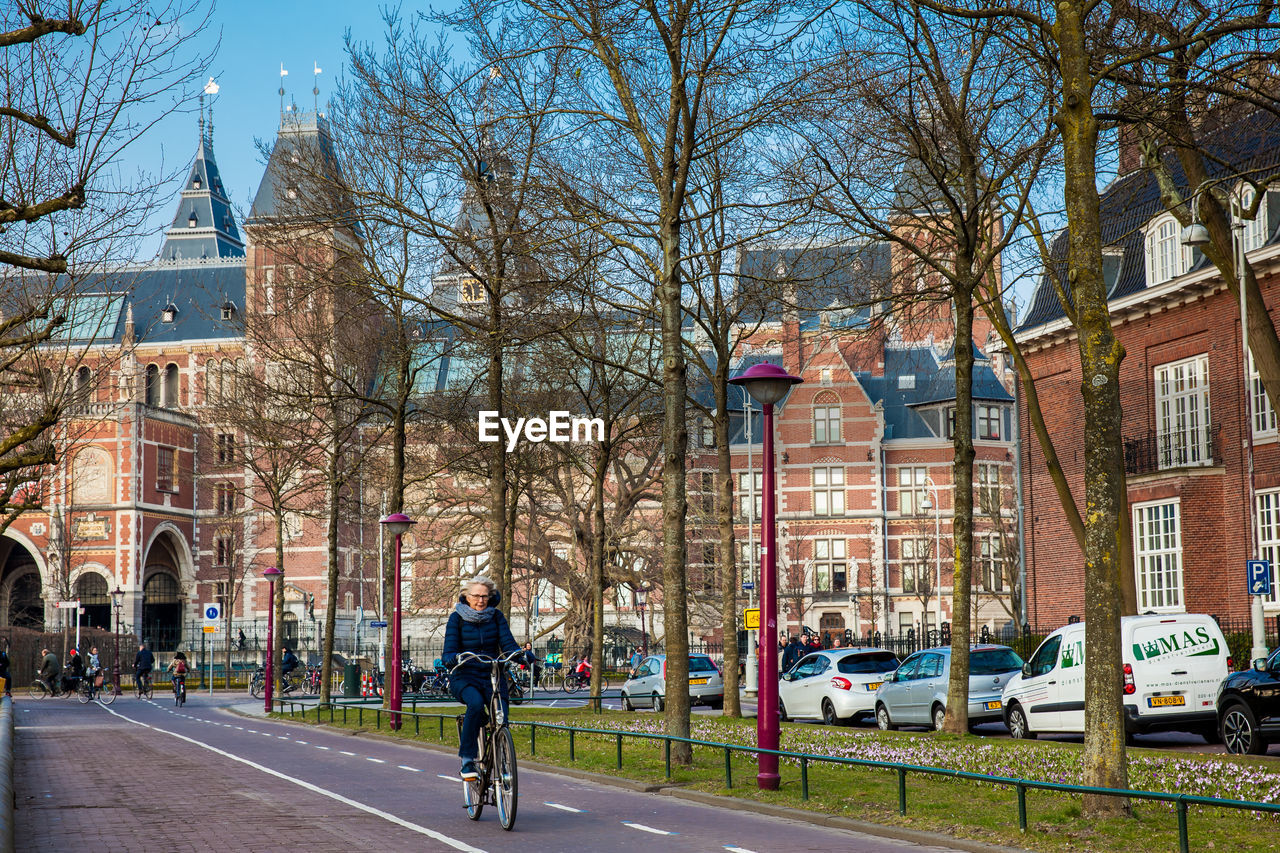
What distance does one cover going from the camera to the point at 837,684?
26.3 metres

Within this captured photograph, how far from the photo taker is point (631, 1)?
16.5 meters

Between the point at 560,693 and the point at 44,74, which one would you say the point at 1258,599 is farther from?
the point at 560,693

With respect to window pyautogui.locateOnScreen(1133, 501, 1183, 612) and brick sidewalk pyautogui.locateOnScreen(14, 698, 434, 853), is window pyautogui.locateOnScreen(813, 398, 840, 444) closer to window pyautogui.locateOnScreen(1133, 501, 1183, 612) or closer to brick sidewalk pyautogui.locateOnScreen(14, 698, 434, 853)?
window pyautogui.locateOnScreen(1133, 501, 1183, 612)

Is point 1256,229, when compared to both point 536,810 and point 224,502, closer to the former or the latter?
point 536,810

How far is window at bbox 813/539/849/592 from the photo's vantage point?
2931 inches

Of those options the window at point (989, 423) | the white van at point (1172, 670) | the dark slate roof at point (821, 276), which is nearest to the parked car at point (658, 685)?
the dark slate roof at point (821, 276)

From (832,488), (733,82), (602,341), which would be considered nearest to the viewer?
(733,82)

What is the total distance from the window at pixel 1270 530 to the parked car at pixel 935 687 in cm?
967

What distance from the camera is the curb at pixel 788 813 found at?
982 centimetres

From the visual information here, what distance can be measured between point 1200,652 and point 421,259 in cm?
1417

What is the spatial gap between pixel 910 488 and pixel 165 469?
139ft

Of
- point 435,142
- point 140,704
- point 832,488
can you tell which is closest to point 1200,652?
point 435,142

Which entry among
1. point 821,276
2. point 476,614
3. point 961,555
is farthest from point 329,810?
point 821,276

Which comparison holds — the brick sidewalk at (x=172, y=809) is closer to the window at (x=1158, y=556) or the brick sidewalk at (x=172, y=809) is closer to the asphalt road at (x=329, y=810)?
the asphalt road at (x=329, y=810)
